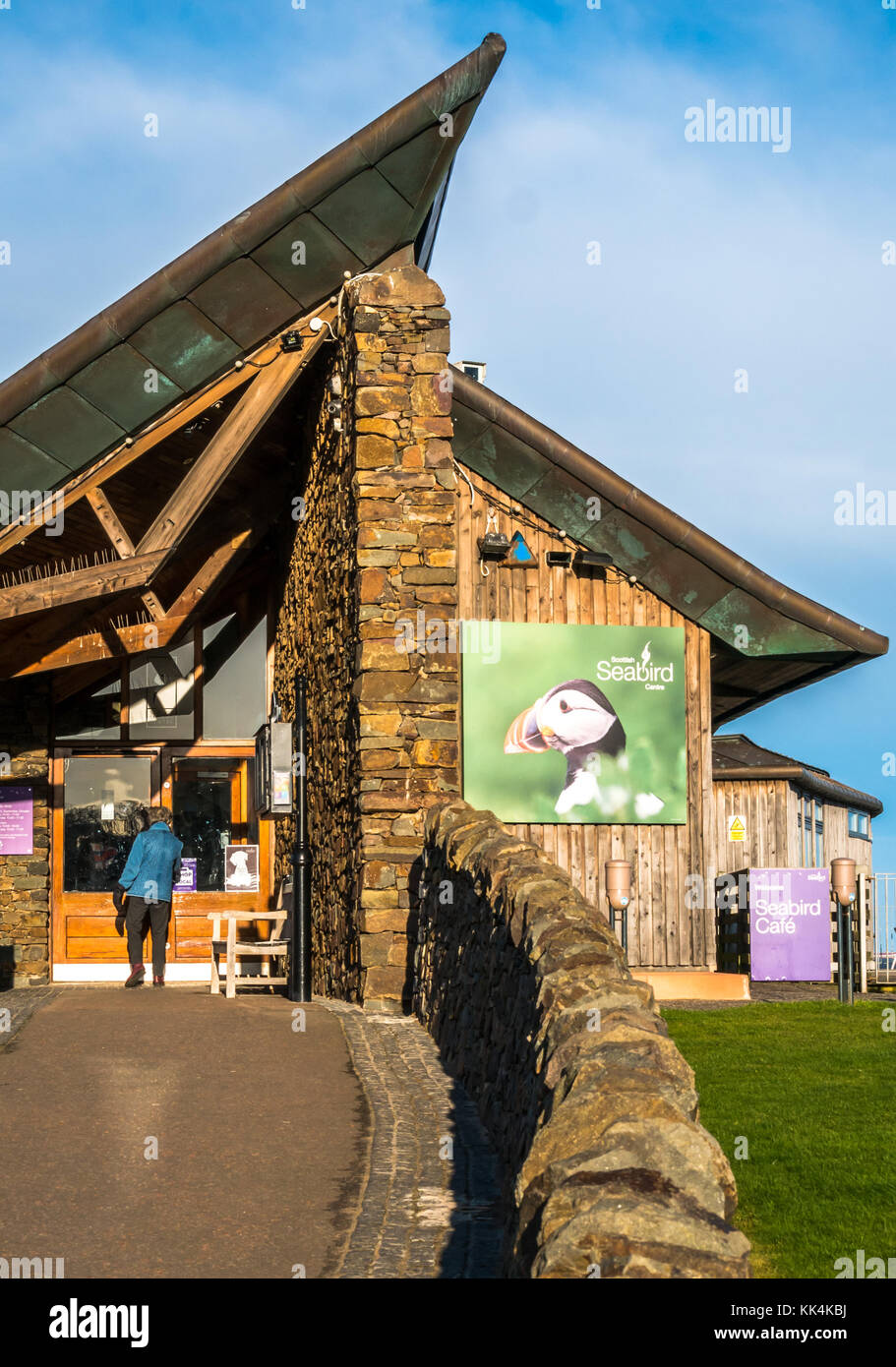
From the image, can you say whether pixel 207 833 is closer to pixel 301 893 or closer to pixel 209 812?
pixel 209 812

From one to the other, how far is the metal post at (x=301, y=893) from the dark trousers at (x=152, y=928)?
2107mm

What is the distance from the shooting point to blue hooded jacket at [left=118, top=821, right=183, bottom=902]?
13.8 meters

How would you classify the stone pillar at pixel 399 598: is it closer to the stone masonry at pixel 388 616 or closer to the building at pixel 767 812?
the stone masonry at pixel 388 616

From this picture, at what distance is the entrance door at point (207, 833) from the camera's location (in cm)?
1672

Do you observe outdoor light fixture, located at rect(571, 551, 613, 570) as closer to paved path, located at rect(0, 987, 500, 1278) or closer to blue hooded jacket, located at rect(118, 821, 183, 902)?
blue hooded jacket, located at rect(118, 821, 183, 902)

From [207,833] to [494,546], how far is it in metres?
5.12

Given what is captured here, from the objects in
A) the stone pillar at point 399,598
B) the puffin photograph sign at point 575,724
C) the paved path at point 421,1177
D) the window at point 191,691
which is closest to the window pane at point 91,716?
the window at point 191,691

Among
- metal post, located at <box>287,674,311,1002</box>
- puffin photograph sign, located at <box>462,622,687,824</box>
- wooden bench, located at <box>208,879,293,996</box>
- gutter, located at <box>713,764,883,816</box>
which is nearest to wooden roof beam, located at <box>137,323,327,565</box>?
metal post, located at <box>287,674,311,1002</box>

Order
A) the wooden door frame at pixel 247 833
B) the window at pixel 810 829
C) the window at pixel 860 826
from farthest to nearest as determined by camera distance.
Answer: the window at pixel 860 826 → the window at pixel 810 829 → the wooden door frame at pixel 247 833

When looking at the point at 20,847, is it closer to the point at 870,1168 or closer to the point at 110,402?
the point at 110,402

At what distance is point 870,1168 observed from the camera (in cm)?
661

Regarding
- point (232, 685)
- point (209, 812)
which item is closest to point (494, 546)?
point (232, 685)

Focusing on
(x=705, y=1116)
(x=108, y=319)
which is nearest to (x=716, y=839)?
(x=108, y=319)
